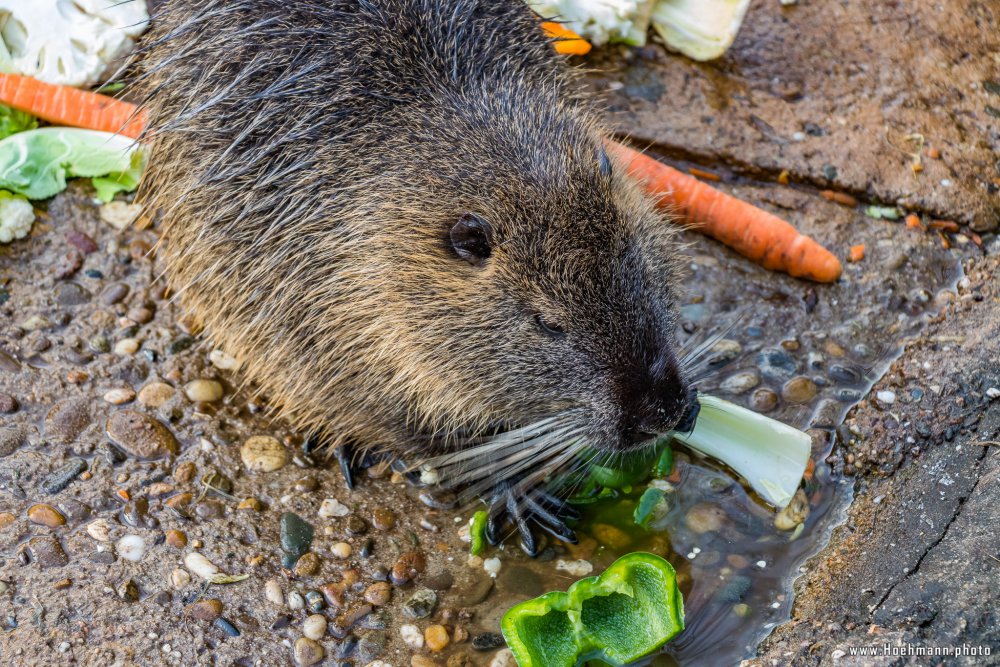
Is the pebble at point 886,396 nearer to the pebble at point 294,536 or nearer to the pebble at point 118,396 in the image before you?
the pebble at point 294,536

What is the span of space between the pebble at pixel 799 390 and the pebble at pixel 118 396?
2303 mm

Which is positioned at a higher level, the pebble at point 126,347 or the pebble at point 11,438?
the pebble at point 126,347

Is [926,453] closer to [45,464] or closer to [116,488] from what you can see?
[116,488]

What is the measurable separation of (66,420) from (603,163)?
200cm

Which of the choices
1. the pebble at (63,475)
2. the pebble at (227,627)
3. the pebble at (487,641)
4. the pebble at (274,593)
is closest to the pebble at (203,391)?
the pebble at (63,475)

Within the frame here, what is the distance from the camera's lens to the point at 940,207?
404cm

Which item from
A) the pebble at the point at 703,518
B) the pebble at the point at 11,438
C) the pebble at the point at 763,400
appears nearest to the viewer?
the pebble at the point at 703,518

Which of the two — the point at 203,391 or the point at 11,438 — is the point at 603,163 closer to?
the point at 203,391

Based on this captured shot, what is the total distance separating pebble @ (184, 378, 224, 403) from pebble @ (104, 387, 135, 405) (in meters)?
0.19

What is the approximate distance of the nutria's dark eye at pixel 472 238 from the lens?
9.35ft

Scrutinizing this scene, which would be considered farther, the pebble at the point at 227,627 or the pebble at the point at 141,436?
the pebble at the point at 141,436

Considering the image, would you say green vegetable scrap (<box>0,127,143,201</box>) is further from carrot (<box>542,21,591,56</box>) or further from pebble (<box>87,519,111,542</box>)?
carrot (<box>542,21,591,56</box>)

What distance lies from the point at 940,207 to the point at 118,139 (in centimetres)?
344

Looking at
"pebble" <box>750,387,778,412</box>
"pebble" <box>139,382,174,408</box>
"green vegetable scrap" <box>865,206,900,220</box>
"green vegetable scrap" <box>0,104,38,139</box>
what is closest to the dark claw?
"pebble" <box>139,382,174,408</box>
